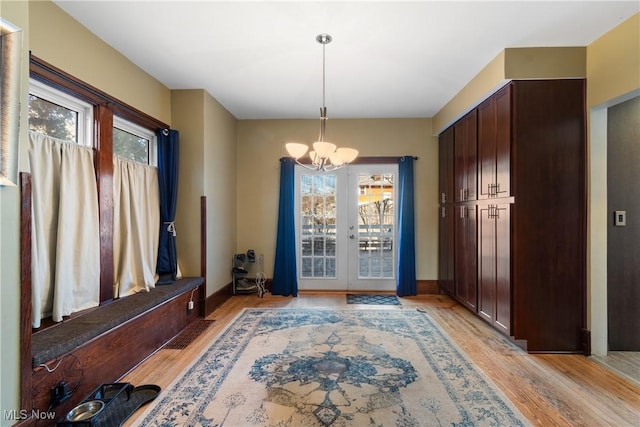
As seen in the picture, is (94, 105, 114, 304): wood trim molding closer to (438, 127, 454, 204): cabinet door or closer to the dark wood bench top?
the dark wood bench top

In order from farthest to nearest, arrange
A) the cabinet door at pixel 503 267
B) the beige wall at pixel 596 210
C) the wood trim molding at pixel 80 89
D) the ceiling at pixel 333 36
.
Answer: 1. the cabinet door at pixel 503 267
2. the beige wall at pixel 596 210
3. the ceiling at pixel 333 36
4. the wood trim molding at pixel 80 89

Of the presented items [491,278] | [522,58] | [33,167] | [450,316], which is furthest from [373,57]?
[450,316]

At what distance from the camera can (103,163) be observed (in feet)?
8.71

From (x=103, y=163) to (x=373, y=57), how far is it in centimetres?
268

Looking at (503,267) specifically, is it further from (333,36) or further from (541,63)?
(333,36)

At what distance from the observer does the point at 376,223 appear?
16.2 feet

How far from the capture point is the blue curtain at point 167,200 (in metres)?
3.48

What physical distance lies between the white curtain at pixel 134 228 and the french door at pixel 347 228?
89.1 inches

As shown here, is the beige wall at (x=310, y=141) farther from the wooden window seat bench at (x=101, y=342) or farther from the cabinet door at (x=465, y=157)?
the wooden window seat bench at (x=101, y=342)

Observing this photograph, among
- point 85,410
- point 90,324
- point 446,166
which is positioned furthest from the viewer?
point 446,166

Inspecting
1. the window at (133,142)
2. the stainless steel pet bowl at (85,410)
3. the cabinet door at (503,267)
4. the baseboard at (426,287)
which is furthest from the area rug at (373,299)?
the window at (133,142)

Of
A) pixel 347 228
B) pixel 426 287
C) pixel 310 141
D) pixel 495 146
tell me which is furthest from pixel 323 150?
pixel 426 287

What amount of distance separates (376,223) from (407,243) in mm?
582

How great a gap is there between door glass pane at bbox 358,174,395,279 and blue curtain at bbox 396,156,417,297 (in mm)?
209
